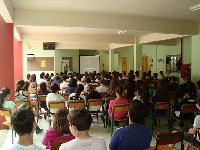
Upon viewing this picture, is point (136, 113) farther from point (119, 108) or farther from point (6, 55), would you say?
point (6, 55)

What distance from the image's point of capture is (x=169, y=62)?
52.3 feet

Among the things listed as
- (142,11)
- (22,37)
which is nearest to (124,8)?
(142,11)

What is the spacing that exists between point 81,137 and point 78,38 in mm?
11033

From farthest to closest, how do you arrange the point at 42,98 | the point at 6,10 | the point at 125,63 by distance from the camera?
the point at 125,63
the point at 42,98
the point at 6,10

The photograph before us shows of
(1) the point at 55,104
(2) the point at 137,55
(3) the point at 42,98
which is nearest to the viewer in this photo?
(1) the point at 55,104

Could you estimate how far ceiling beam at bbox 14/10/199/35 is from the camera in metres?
7.98

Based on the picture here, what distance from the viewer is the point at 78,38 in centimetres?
1351

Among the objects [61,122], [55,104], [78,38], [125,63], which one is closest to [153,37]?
[78,38]

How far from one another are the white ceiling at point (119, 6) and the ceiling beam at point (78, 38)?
523 cm

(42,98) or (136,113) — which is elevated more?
(136,113)

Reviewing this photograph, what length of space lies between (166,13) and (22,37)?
23.1 ft

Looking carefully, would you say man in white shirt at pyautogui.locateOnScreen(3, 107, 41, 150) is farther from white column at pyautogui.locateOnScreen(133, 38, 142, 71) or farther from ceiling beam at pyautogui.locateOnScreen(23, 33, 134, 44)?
white column at pyautogui.locateOnScreen(133, 38, 142, 71)

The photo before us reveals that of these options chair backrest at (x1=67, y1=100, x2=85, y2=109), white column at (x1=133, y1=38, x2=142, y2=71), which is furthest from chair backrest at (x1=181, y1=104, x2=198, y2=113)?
white column at (x1=133, y1=38, x2=142, y2=71)

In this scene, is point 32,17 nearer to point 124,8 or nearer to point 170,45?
point 124,8
